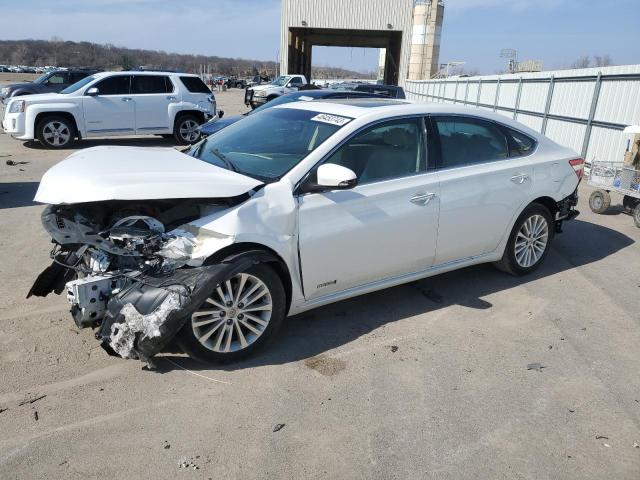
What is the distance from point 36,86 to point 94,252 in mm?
18945

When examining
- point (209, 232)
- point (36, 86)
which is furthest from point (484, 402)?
point (36, 86)

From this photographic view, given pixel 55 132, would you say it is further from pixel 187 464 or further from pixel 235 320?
pixel 187 464

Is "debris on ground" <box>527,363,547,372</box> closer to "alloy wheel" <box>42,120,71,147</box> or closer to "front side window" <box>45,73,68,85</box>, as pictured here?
"alloy wheel" <box>42,120,71,147</box>

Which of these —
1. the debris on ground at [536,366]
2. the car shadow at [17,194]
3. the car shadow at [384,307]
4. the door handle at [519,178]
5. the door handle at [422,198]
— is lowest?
the car shadow at [17,194]

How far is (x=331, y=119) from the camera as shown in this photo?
4.19 meters

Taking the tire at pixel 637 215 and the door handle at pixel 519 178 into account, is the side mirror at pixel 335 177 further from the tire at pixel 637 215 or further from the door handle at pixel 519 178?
the tire at pixel 637 215

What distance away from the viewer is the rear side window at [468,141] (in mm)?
4527

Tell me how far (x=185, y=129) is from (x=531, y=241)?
11.2m

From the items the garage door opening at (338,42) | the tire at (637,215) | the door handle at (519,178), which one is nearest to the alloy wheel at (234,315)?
the door handle at (519,178)

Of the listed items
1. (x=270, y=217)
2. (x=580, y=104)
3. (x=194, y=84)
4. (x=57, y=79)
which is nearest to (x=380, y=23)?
(x=57, y=79)

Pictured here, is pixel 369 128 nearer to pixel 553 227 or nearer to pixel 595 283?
pixel 553 227

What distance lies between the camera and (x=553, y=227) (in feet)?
17.9

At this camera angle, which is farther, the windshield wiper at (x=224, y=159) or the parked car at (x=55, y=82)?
the parked car at (x=55, y=82)

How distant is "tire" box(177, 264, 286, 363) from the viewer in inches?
134
